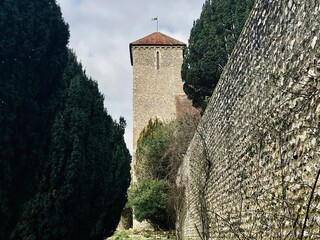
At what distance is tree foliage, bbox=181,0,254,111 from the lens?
16422 mm

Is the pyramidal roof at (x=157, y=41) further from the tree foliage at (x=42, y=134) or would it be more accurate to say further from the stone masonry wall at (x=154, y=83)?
the tree foliage at (x=42, y=134)

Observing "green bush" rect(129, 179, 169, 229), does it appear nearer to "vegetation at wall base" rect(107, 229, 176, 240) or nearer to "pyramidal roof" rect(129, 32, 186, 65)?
"vegetation at wall base" rect(107, 229, 176, 240)

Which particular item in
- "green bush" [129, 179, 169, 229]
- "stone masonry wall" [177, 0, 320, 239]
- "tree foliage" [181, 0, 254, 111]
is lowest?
"stone masonry wall" [177, 0, 320, 239]

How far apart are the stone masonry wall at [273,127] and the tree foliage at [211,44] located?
1009 centimetres

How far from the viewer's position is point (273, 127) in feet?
12.4

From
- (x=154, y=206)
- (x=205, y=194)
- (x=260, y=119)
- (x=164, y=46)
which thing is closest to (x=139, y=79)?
(x=164, y=46)

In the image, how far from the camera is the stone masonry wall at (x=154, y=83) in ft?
85.5

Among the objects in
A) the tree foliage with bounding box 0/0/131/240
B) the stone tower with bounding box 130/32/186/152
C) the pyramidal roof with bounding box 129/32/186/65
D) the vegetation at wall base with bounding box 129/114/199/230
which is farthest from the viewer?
the pyramidal roof with bounding box 129/32/186/65

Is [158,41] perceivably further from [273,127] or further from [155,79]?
[273,127]

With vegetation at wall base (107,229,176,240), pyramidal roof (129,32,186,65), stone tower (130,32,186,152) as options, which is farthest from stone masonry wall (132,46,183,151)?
vegetation at wall base (107,229,176,240)

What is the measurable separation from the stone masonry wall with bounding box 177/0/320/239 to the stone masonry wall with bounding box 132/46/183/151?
1951 centimetres

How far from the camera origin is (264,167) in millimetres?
4023

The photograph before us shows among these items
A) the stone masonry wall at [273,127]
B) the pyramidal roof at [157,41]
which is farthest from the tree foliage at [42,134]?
the pyramidal roof at [157,41]

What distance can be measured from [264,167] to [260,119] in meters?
0.54
